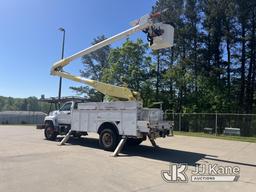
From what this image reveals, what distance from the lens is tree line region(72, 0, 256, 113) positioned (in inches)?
1374

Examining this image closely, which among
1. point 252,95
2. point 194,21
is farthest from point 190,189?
point 194,21

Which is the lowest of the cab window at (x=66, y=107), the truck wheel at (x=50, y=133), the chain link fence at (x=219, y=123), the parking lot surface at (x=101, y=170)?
the parking lot surface at (x=101, y=170)

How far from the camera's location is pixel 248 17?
34406mm

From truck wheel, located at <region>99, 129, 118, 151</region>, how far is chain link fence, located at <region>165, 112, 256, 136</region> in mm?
13681

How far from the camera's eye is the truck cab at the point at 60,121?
16.2 metres

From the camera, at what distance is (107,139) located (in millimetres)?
13430

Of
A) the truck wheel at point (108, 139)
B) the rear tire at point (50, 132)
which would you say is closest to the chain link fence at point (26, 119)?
the rear tire at point (50, 132)

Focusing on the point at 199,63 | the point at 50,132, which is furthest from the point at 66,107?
the point at 199,63

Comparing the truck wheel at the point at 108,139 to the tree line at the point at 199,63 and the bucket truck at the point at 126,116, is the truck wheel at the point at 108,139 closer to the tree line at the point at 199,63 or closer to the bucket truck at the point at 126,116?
the bucket truck at the point at 126,116

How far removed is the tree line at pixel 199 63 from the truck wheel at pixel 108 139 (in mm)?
23379

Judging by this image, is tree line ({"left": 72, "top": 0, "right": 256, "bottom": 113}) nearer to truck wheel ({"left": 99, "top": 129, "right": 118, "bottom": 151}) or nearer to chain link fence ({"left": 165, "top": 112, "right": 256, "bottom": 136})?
chain link fence ({"left": 165, "top": 112, "right": 256, "bottom": 136})

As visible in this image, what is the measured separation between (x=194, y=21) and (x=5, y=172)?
114 feet

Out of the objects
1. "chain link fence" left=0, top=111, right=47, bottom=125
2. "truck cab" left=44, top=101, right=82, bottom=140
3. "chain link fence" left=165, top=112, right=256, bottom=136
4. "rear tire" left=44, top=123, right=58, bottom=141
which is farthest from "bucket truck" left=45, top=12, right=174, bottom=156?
"chain link fence" left=0, top=111, right=47, bottom=125

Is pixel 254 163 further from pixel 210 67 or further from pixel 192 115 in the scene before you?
pixel 210 67
